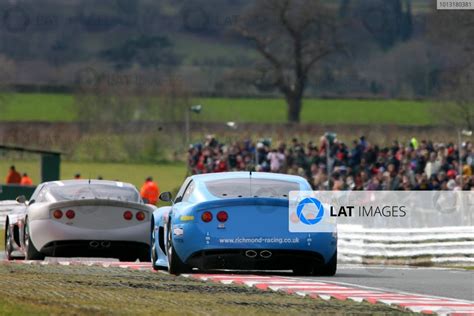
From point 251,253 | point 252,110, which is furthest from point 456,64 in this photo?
point 251,253

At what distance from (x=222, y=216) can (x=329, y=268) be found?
148 centimetres

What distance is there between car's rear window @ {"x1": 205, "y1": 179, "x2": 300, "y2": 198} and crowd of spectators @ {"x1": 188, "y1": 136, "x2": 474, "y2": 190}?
12491 millimetres

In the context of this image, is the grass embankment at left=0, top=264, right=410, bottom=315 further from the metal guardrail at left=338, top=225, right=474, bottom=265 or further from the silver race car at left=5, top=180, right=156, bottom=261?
the metal guardrail at left=338, top=225, right=474, bottom=265

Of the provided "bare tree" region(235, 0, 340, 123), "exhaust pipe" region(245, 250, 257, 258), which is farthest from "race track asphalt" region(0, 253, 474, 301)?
"bare tree" region(235, 0, 340, 123)

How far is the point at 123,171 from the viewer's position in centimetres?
5791

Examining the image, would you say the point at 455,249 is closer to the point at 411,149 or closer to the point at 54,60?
the point at 411,149

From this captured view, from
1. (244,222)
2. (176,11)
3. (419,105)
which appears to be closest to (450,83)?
(419,105)

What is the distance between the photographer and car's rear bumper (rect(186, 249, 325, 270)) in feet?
52.1

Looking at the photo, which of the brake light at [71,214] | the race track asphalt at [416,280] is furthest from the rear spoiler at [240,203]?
the brake light at [71,214]

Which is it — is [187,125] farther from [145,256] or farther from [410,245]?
[145,256]

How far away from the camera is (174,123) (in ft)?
208

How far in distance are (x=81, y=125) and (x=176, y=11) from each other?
50.4 feet

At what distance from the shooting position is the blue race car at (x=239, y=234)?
1584cm
